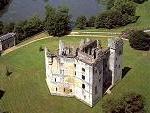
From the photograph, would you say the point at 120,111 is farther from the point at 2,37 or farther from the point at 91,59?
the point at 2,37

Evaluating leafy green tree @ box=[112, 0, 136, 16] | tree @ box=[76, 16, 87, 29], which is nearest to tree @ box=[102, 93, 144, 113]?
tree @ box=[76, 16, 87, 29]

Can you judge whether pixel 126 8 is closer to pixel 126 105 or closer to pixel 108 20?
pixel 108 20

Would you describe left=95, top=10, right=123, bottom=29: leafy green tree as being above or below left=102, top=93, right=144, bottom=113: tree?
above

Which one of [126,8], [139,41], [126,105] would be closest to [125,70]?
[139,41]

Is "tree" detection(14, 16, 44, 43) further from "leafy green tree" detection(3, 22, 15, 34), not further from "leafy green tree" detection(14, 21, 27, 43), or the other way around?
"leafy green tree" detection(3, 22, 15, 34)

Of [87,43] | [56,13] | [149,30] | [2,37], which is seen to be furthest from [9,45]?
[149,30]

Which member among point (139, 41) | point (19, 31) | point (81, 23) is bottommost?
point (19, 31)
